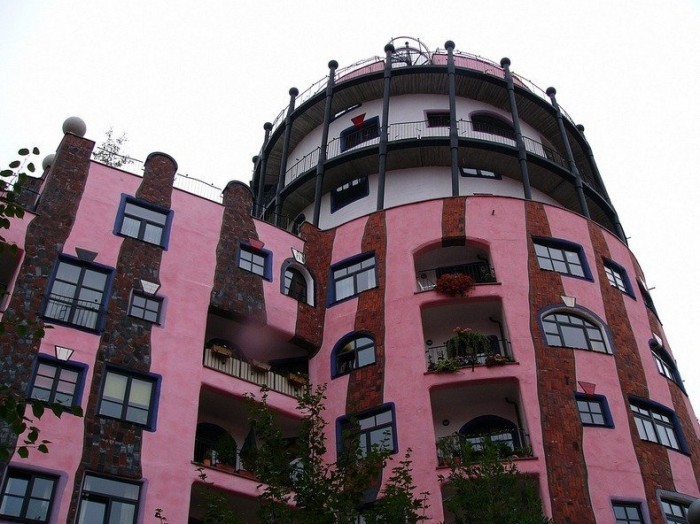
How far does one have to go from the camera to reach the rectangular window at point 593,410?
69.2 feet

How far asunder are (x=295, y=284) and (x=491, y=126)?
12190 millimetres

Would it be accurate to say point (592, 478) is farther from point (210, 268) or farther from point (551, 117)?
point (551, 117)

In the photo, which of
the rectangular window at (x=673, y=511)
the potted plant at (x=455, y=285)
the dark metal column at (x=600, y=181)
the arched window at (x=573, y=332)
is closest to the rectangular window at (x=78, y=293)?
the potted plant at (x=455, y=285)

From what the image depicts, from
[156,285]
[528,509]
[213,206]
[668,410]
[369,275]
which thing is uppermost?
[213,206]

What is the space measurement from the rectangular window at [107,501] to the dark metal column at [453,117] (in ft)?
48.9

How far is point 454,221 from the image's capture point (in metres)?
25.9

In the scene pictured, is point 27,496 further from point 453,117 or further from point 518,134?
point 518,134

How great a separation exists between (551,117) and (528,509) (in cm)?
2201

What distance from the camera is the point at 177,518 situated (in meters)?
18.2

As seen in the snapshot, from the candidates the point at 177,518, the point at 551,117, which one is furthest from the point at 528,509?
the point at 551,117

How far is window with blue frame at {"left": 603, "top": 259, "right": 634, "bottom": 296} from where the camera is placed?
26.0 metres

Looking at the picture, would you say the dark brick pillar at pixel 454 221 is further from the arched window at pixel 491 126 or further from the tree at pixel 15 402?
the tree at pixel 15 402

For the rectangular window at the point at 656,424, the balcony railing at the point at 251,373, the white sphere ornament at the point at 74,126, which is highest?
the white sphere ornament at the point at 74,126

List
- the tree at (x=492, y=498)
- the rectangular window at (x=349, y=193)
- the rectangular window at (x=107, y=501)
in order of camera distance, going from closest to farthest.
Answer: the tree at (x=492, y=498) < the rectangular window at (x=107, y=501) < the rectangular window at (x=349, y=193)
